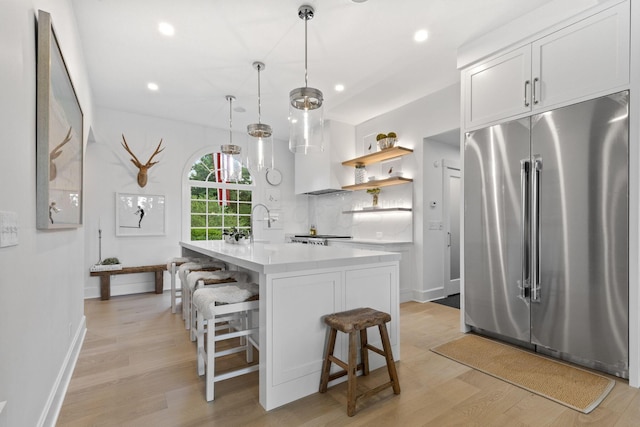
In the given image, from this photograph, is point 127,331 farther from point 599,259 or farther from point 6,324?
point 599,259

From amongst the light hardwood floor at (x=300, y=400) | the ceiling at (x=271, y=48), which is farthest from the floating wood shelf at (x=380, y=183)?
the light hardwood floor at (x=300, y=400)

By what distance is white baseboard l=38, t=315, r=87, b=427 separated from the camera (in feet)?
5.27

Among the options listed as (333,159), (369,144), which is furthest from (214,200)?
(369,144)

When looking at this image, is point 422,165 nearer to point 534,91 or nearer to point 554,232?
point 534,91

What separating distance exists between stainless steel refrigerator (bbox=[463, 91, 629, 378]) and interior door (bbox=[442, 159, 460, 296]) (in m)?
1.70

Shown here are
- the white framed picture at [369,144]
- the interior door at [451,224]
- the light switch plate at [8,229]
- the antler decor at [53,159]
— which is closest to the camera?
the light switch plate at [8,229]

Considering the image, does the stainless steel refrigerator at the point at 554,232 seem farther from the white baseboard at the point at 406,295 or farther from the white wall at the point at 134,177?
the white wall at the point at 134,177

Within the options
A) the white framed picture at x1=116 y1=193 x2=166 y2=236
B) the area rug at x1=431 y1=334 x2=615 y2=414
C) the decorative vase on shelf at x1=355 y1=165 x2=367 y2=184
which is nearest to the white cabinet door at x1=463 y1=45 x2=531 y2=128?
the area rug at x1=431 y1=334 x2=615 y2=414

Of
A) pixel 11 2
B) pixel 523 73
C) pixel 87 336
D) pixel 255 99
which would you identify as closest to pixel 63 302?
pixel 87 336

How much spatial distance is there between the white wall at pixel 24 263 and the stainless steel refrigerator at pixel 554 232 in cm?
315

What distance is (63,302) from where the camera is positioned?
2.12m

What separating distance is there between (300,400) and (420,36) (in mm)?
3175

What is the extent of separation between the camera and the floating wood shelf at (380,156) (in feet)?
14.8

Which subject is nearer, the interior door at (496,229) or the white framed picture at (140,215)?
the interior door at (496,229)
